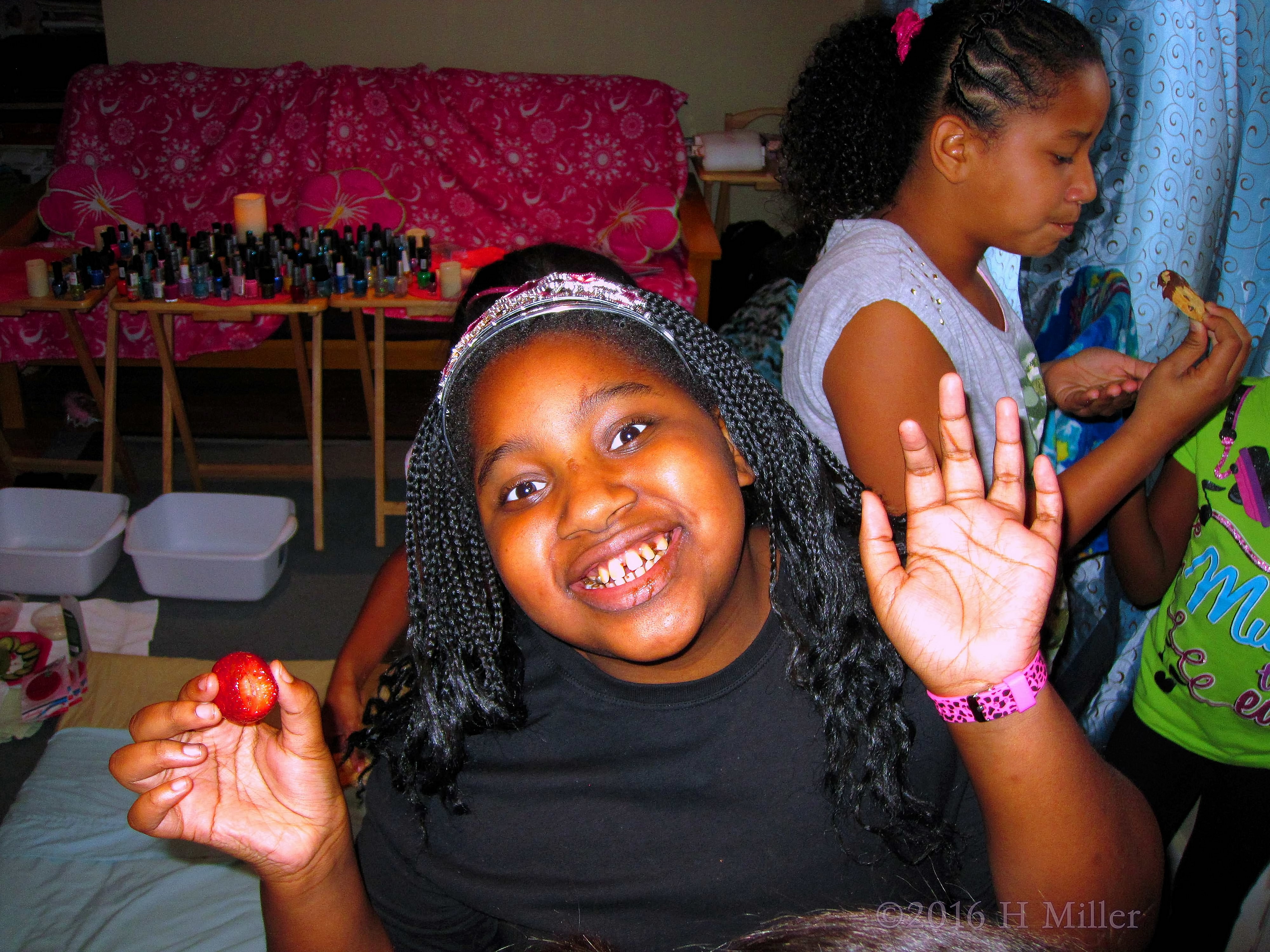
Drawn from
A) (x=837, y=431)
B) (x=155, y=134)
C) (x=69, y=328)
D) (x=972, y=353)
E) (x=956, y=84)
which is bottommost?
(x=69, y=328)

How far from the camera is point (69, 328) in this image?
12.3 ft

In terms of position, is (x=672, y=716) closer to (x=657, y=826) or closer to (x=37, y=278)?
(x=657, y=826)

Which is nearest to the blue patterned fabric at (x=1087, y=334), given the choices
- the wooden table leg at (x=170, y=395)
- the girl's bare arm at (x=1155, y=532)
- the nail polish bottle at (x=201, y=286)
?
the girl's bare arm at (x=1155, y=532)

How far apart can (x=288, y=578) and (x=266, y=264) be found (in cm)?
121

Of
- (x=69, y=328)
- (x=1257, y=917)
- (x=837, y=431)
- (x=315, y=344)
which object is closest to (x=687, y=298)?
(x=315, y=344)

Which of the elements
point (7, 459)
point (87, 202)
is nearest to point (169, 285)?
point (7, 459)

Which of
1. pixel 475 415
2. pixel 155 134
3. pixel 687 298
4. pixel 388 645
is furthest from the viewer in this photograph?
pixel 155 134

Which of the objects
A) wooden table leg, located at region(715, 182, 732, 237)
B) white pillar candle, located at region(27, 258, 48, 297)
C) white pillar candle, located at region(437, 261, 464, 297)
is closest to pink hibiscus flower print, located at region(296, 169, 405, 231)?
white pillar candle, located at region(437, 261, 464, 297)

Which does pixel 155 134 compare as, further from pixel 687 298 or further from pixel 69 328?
pixel 687 298

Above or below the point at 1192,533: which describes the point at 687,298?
below

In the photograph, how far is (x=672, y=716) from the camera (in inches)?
42.4

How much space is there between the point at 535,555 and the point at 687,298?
3517mm

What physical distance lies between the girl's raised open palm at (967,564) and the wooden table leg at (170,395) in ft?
11.1

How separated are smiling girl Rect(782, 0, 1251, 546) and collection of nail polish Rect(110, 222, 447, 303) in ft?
7.51
